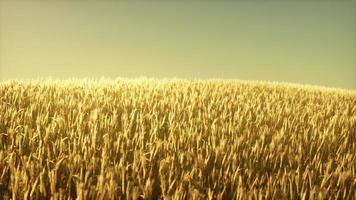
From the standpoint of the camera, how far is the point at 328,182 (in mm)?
2729

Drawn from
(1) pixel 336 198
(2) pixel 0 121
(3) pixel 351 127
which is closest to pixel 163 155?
(1) pixel 336 198

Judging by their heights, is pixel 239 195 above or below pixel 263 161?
below

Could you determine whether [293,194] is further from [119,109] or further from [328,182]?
[119,109]

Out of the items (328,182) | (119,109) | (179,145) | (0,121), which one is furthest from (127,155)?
(119,109)

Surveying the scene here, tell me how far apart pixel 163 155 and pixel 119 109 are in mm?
2082

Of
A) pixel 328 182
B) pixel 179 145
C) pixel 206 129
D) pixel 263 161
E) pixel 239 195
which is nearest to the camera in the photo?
pixel 239 195

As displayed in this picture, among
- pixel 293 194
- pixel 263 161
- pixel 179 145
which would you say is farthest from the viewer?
pixel 179 145

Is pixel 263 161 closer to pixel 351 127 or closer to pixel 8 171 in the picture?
pixel 8 171

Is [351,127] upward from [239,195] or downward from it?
upward

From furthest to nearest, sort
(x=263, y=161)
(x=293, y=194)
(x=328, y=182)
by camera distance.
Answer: (x=263, y=161), (x=328, y=182), (x=293, y=194)

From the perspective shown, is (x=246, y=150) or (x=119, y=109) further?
(x=119, y=109)

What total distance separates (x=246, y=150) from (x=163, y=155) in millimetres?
647

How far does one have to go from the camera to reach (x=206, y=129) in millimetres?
3807

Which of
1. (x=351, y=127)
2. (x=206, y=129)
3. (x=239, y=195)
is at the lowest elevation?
(x=239, y=195)
